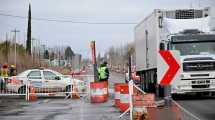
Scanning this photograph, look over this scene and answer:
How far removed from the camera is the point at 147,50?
29.6m

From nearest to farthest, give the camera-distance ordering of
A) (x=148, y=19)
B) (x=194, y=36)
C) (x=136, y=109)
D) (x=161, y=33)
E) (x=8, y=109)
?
1. (x=136, y=109)
2. (x=8, y=109)
3. (x=194, y=36)
4. (x=161, y=33)
5. (x=148, y=19)

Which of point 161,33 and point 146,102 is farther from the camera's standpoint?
point 161,33

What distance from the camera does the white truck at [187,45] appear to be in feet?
81.5

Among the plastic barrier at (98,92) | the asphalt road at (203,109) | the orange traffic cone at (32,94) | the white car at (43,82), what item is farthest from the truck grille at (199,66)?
the orange traffic cone at (32,94)

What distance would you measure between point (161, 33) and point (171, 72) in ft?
44.1

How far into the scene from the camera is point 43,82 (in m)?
29.7

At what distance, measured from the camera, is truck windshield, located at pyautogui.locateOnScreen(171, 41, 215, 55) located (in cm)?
2500

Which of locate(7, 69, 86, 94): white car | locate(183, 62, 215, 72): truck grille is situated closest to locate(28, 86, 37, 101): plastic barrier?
locate(7, 69, 86, 94): white car

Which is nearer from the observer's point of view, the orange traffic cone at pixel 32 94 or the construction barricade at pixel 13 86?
the orange traffic cone at pixel 32 94

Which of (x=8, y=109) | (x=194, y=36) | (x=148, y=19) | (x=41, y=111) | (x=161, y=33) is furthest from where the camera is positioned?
(x=148, y=19)

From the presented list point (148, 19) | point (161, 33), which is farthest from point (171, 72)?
point (148, 19)

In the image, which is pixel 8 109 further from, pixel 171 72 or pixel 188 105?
pixel 171 72

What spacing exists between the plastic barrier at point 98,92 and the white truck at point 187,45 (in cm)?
275

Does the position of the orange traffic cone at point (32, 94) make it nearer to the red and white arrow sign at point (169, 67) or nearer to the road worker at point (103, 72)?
the road worker at point (103, 72)
